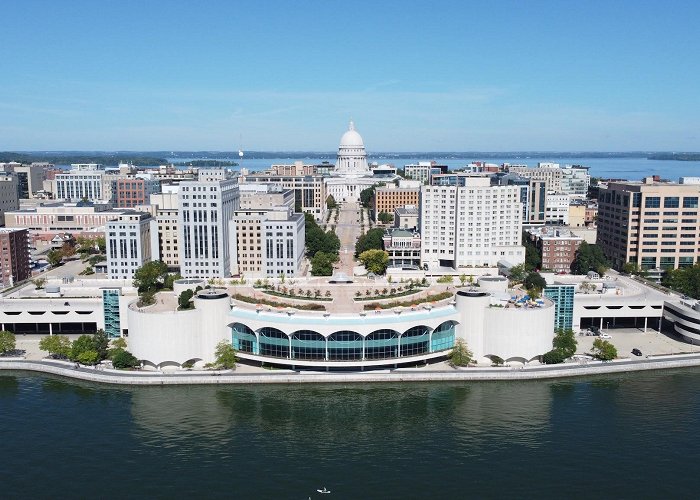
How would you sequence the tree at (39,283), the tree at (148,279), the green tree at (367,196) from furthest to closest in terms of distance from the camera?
the green tree at (367,196)
the tree at (39,283)
the tree at (148,279)

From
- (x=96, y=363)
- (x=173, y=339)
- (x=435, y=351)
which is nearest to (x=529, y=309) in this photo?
(x=435, y=351)

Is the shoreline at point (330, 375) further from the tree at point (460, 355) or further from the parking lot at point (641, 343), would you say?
the parking lot at point (641, 343)

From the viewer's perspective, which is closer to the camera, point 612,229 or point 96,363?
point 96,363

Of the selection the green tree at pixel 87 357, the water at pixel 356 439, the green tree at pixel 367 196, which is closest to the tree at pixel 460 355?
the water at pixel 356 439

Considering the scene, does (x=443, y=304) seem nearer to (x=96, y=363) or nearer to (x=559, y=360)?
(x=559, y=360)

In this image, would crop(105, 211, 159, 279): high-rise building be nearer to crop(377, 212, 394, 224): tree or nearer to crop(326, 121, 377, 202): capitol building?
crop(377, 212, 394, 224): tree

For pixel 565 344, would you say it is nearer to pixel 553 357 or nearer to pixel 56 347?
pixel 553 357
